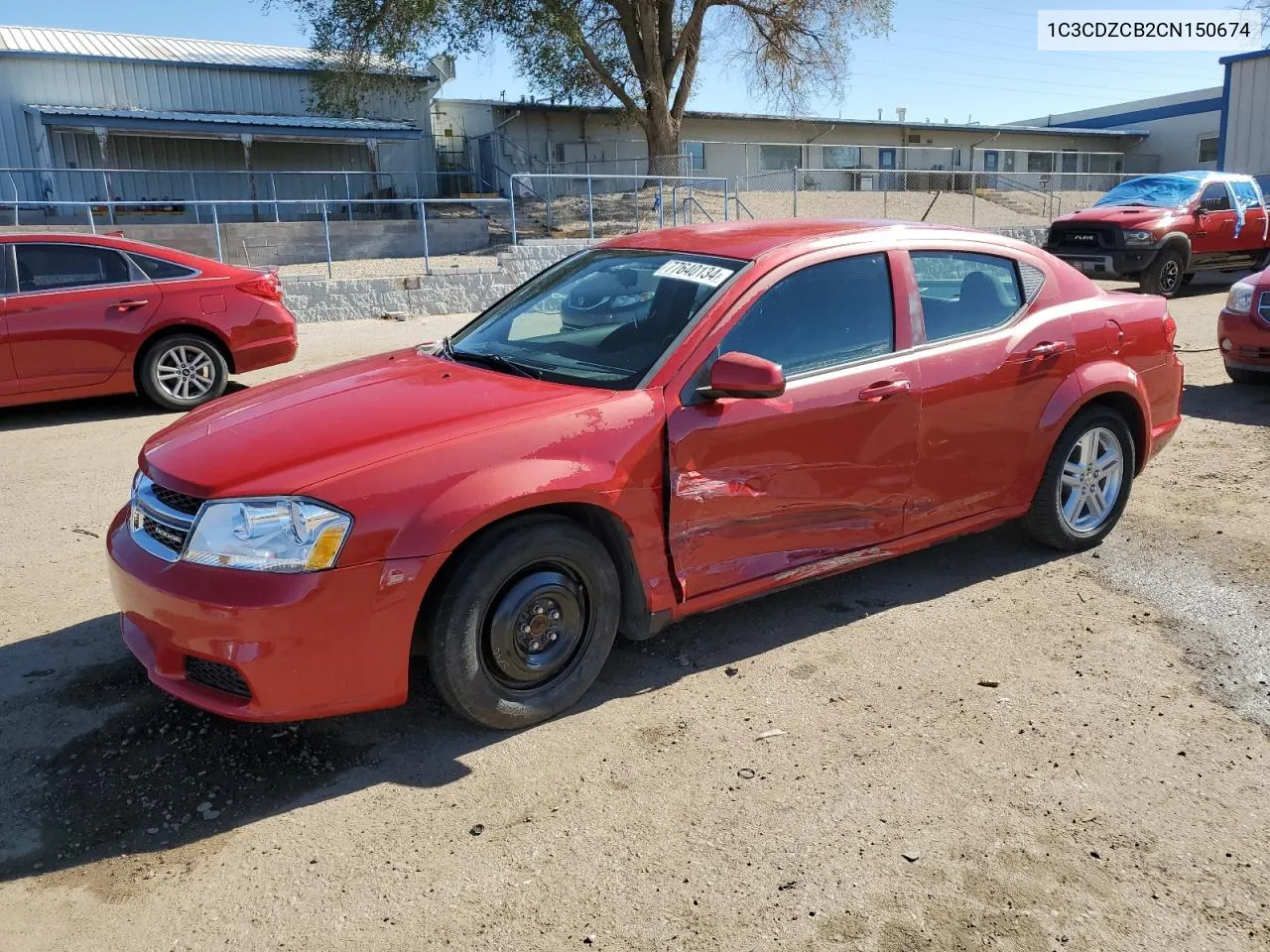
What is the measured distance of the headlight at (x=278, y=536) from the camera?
290 cm

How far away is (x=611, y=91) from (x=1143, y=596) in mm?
26891

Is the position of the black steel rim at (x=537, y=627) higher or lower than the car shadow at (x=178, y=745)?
higher

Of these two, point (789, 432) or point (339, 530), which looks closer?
point (339, 530)

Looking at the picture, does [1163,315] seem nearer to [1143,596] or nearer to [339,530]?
[1143,596]

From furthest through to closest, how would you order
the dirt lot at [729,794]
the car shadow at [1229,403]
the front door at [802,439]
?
the car shadow at [1229,403] < the front door at [802,439] < the dirt lot at [729,794]

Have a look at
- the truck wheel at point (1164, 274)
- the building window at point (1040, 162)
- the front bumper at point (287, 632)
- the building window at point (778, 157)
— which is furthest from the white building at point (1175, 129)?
the front bumper at point (287, 632)

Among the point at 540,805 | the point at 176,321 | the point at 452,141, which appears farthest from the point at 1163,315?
the point at 452,141

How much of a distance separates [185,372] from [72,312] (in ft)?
3.17

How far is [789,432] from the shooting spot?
372 cm

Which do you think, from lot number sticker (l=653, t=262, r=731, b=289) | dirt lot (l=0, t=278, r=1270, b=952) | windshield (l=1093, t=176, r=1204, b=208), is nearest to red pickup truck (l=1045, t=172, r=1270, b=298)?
windshield (l=1093, t=176, r=1204, b=208)

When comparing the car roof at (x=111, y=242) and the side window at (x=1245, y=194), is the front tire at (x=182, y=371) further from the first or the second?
the side window at (x=1245, y=194)

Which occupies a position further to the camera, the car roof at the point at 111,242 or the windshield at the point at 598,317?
the car roof at the point at 111,242

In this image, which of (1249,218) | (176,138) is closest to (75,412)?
(1249,218)

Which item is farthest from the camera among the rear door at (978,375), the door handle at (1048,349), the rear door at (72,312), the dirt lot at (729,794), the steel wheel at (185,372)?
the steel wheel at (185,372)
